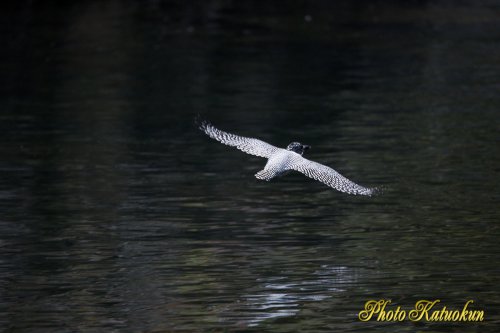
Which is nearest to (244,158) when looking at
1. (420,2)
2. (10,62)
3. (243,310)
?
(243,310)

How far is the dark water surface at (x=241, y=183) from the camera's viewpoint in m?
14.8

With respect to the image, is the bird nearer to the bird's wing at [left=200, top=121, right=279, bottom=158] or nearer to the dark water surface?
the bird's wing at [left=200, top=121, right=279, bottom=158]

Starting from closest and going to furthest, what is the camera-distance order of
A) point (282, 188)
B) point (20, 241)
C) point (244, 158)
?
point (20, 241)
point (282, 188)
point (244, 158)

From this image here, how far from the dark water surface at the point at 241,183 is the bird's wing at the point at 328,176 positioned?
105 cm

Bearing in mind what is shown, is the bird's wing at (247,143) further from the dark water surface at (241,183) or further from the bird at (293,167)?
the dark water surface at (241,183)

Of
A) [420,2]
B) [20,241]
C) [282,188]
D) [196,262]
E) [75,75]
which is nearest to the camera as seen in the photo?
[196,262]

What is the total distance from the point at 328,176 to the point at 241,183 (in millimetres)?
6292

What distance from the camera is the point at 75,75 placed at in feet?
114

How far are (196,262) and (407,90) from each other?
54.1ft

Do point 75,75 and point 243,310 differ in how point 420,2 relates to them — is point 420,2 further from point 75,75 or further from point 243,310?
point 243,310

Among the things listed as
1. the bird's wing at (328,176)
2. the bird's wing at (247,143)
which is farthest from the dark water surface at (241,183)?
the bird's wing at (247,143)

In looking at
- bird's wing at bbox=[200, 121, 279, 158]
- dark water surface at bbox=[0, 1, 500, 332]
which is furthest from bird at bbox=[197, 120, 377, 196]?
dark water surface at bbox=[0, 1, 500, 332]

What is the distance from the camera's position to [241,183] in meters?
21.7

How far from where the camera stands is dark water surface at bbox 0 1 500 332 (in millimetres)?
14828
